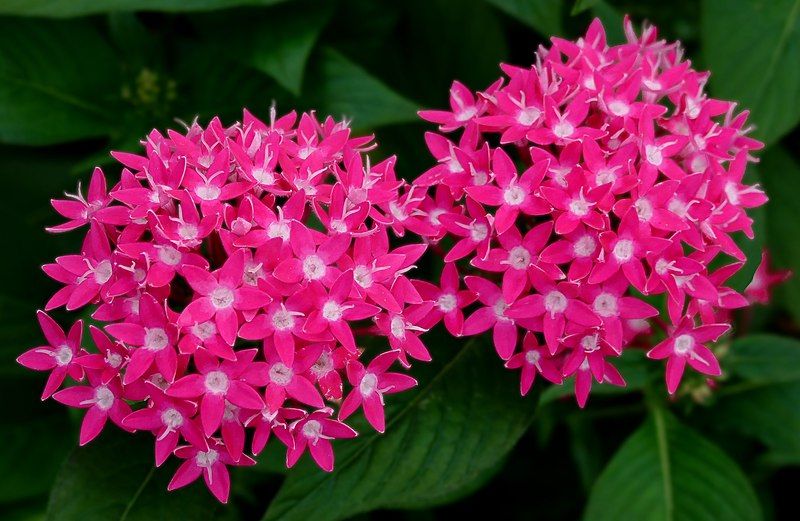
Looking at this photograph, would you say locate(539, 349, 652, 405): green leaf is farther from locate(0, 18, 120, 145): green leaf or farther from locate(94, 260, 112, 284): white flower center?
locate(0, 18, 120, 145): green leaf

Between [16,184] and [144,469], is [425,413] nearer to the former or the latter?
[144,469]

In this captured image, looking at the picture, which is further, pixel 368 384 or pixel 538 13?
pixel 538 13

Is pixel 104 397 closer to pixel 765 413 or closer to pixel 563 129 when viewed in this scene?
pixel 563 129

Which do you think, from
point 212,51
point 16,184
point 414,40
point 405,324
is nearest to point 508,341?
point 405,324

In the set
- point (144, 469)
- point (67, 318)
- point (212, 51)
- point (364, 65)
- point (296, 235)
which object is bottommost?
point (144, 469)

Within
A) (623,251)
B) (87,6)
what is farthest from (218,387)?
(87,6)

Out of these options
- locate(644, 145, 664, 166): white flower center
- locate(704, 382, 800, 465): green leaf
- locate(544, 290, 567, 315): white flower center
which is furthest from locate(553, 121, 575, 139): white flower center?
locate(704, 382, 800, 465): green leaf
